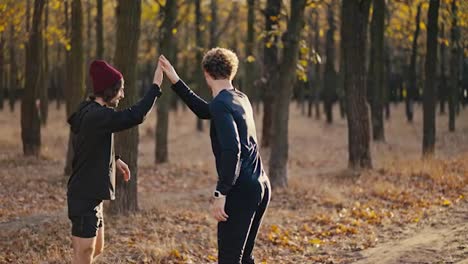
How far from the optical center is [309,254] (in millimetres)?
8312

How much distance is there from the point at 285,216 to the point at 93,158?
244 inches

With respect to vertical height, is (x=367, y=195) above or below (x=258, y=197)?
below

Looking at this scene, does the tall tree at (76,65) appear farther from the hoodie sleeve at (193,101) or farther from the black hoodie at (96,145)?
the black hoodie at (96,145)

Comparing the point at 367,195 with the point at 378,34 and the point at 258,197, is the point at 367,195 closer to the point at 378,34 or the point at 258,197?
the point at 258,197

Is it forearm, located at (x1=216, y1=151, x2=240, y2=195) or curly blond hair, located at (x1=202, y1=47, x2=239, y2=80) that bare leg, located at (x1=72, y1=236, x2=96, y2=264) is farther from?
curly blond hair, located at (x1=202, y1=47, x2=239, y2=80)

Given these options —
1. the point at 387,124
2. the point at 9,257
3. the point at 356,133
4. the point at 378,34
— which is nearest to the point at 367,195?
the point at 356,133

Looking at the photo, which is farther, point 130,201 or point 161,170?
point 161,170

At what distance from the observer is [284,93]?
1382 cm

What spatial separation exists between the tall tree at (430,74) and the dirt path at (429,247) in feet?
29.1

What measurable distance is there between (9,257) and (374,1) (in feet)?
53.8

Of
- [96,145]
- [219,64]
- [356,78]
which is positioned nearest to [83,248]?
[96,145]

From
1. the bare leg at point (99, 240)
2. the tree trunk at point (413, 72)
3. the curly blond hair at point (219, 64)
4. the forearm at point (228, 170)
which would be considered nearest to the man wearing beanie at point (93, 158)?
the bare leg at point (99, 240)

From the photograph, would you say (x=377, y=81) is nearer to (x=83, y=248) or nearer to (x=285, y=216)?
(x=285, y=216)

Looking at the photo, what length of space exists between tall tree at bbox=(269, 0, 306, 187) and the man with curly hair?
869cm
